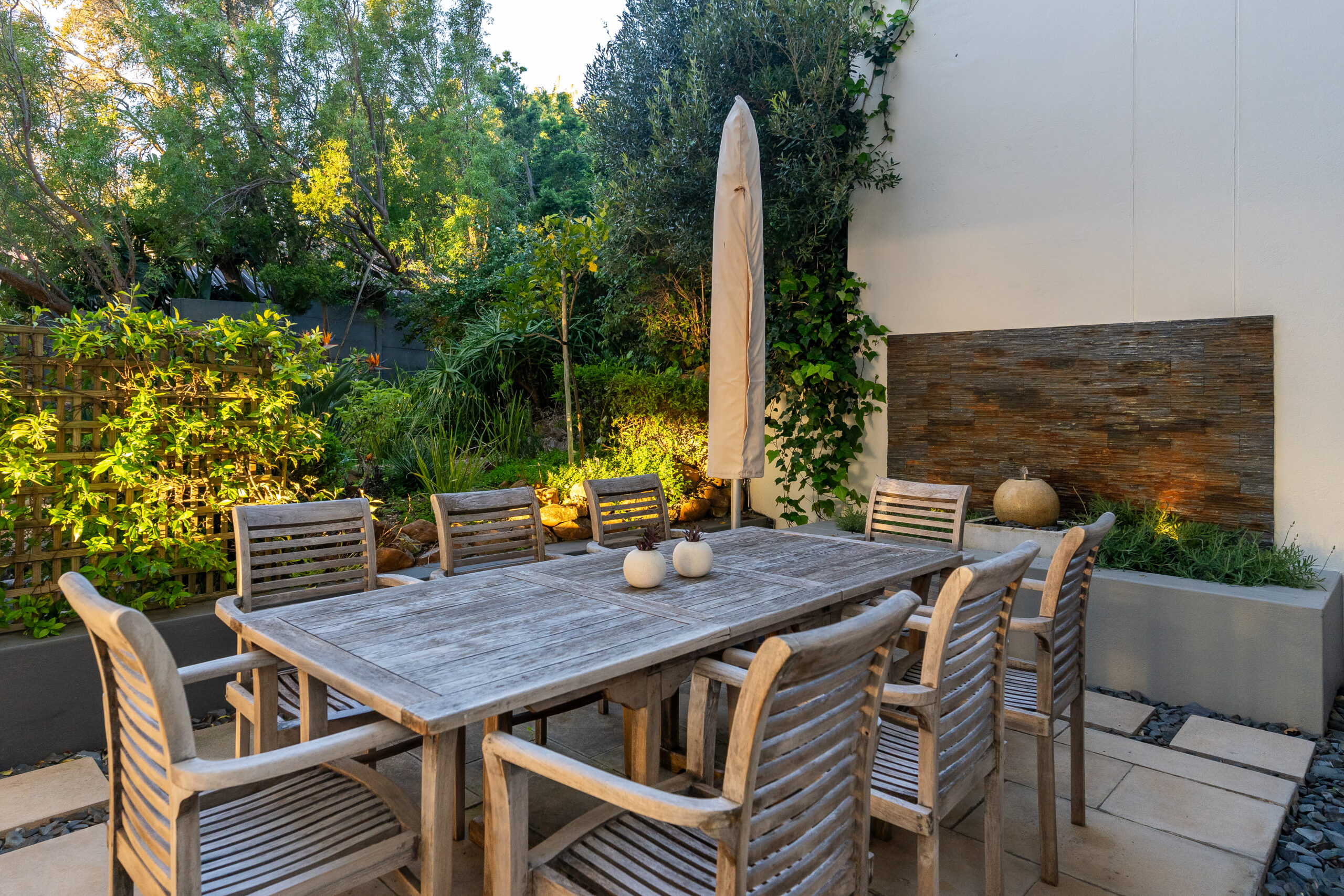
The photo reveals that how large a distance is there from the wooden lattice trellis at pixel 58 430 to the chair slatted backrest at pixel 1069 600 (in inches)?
132

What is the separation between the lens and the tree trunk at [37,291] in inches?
303

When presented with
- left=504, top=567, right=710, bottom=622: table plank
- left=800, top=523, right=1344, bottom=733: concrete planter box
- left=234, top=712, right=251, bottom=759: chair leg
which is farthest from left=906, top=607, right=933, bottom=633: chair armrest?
left=800, top=523, right=1344, bottom=733: concrete planter box

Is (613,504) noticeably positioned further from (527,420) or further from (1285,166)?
(1285,166)

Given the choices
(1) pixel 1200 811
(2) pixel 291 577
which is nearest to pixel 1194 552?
(1) pixel 1200 811

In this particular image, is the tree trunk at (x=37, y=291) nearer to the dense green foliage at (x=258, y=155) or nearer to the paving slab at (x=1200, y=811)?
the dense green foliage at (x=258, y=155)

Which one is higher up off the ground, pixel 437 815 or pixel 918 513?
pixel 918 513

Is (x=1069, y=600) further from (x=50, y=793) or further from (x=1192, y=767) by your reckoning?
(x=50, y=793)

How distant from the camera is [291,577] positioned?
107 inches

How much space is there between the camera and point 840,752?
1395mm

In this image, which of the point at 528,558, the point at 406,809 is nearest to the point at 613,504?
the point at 528,558

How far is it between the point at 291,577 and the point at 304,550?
176 mm

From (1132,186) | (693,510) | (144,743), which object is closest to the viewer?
(144,743)

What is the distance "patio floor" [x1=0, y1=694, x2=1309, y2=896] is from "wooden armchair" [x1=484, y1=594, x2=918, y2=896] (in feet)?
2.66

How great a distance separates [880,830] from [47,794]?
2669 mm
